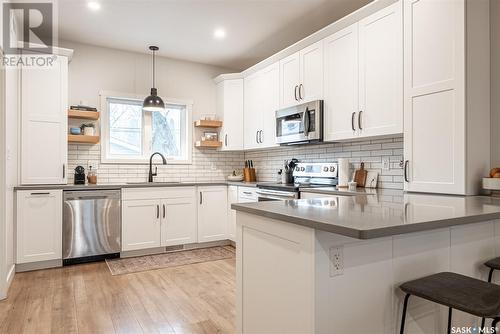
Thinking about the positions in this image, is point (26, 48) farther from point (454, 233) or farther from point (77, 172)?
point (454, 233)

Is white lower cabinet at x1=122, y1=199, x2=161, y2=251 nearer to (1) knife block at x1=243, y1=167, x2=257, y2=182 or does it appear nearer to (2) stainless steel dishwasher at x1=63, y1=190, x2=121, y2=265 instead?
(2) stainless steel dishwasher at x1=63, y1=190, x2=121, y2=265

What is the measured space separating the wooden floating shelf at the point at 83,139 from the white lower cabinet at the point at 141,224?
0.91m

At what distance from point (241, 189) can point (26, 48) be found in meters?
2.99

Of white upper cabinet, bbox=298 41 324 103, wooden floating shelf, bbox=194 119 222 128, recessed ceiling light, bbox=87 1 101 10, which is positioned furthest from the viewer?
wooden floating shelf, bbox=194 119 222 128

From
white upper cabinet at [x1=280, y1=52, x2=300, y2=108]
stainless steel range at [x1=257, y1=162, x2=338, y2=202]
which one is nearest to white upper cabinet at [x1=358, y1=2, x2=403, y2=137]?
stainless steel range at [x1=257, y1=162, x2=338, y2=202]

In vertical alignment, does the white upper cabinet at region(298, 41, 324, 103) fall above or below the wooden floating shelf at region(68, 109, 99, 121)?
above

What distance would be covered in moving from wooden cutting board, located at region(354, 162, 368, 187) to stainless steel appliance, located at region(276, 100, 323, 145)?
522 mm

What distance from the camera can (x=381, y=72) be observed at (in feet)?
9.37

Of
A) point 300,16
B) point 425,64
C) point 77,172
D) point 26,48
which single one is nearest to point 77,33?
point 26,48

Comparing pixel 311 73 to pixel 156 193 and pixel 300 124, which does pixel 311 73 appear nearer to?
pixel 300 124

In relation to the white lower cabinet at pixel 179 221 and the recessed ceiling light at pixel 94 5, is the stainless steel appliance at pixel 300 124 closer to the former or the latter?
the white lower cabinet at pixel 179 221

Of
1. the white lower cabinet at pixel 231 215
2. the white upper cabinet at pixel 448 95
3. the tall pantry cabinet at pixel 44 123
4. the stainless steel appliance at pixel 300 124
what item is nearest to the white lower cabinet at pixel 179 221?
the white lower cabinet at pixel 231 215

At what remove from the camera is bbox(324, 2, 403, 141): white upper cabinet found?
107 inches

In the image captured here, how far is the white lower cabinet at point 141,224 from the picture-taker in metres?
4.00
